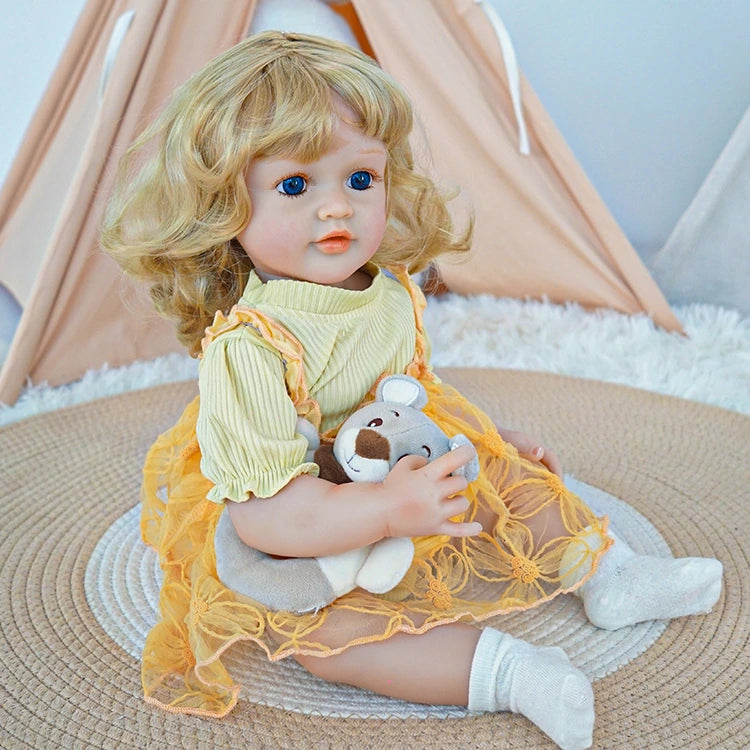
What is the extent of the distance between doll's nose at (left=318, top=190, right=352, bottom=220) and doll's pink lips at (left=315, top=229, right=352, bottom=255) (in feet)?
0.06

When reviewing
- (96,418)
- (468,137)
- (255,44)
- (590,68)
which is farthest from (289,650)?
(590,68)

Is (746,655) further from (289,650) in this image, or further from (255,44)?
(255,44)

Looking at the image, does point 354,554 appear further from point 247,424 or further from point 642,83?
point 642,83

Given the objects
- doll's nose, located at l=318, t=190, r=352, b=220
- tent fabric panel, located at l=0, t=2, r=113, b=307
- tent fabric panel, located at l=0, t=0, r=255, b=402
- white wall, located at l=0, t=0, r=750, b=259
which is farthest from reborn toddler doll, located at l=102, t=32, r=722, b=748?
white wall, located at l=0, t=0, r=750, b=259

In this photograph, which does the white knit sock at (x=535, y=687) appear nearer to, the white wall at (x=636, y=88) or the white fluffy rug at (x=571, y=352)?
the white fluffy rug at (x=571, y=352)

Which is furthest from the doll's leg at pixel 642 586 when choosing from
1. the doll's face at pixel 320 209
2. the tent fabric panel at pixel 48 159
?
the tent fabric panel at pixel 48 159

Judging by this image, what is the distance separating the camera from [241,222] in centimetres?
87

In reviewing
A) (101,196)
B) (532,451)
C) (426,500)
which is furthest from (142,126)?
(426,500)

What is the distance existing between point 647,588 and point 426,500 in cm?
27

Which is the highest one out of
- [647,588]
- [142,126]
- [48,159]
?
[647,588]

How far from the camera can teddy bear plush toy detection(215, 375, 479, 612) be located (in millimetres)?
825

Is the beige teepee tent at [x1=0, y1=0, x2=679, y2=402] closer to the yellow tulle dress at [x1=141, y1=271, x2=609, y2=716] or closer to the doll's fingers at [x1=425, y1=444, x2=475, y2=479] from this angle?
the yellow tulle dress at [x1=141, y1=271, x2=609, y2=716]

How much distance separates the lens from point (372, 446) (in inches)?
32.8

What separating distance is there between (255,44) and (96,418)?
77cm
